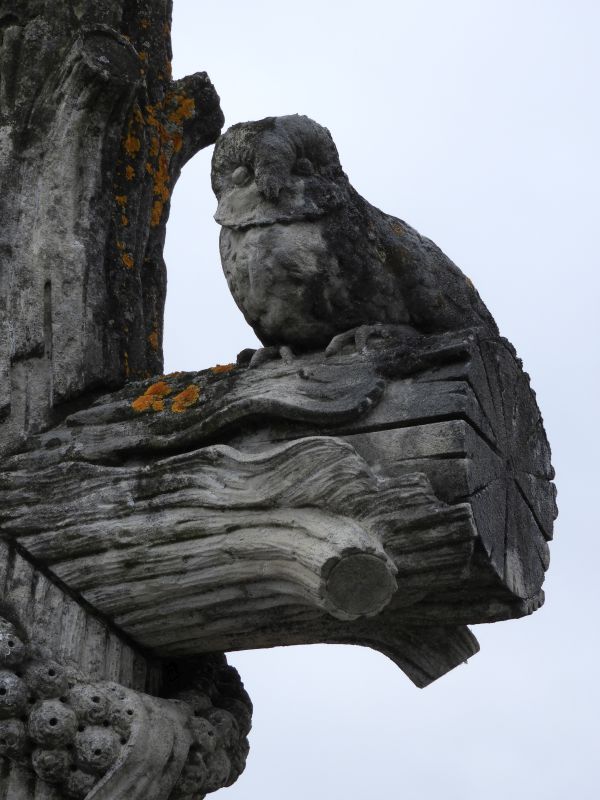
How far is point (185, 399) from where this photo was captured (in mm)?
4574

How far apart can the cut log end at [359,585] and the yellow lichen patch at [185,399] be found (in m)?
0.77

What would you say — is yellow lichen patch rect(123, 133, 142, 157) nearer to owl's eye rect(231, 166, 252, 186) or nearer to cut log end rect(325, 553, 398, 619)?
owl's eye rect(231, 166, 252, 186)

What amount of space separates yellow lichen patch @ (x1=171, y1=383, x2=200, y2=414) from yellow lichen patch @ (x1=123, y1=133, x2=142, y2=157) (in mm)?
962

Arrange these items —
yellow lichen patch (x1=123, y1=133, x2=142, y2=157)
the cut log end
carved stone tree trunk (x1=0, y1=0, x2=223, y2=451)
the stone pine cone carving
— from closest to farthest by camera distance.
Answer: the cut log end
the stone pine cone carving
carved stone tree trunk (x1=0, y1=0, x2=223, y2=451)
yellow lichen patch (x1=123, y1=133, x2=142, y2=157)

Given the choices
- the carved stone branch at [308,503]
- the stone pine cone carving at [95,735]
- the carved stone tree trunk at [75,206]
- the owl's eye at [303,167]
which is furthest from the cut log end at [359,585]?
the owl's eye at [303,167]

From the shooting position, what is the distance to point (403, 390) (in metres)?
4.26

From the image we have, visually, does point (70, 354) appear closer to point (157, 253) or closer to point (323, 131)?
point (157, 253)

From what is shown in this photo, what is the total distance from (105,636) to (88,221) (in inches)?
51.0

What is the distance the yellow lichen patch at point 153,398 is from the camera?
4.62 meters

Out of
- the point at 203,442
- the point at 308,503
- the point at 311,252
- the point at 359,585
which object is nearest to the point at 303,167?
the point at 311,252

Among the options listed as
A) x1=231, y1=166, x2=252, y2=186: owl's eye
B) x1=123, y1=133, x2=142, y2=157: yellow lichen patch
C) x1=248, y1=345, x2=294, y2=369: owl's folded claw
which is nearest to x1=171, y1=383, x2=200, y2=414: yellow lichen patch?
x1=248, y1=345, x2=294, y2=369: owl's folded claw

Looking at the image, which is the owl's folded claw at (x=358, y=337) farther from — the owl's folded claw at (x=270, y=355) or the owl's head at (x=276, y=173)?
the owl's head at (x=276, y=173)

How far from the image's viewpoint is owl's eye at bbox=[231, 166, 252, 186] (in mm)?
4926

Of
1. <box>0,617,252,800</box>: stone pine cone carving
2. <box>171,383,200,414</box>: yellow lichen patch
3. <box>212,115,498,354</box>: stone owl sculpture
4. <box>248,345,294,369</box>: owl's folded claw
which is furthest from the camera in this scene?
<box>212,115,498,354</box>: stone owl sculpture
